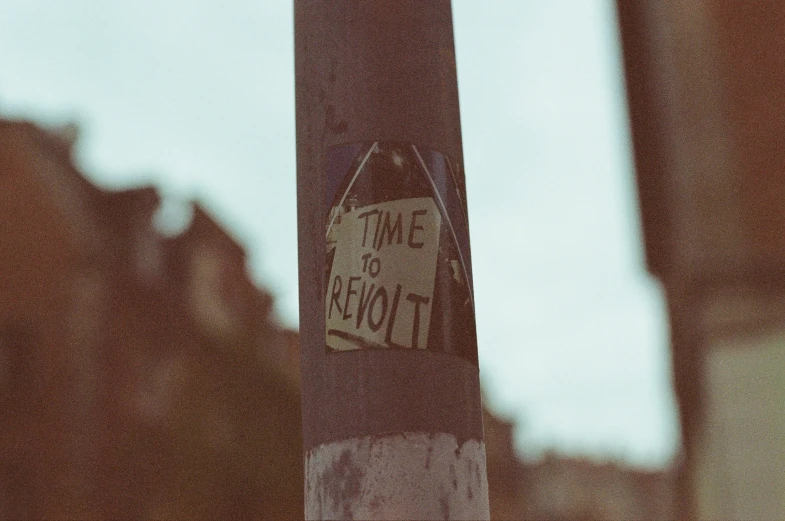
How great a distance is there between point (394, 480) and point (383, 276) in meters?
0.33

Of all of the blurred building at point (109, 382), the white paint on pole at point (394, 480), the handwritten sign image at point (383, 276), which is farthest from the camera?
the blurred building at point (109, 382)

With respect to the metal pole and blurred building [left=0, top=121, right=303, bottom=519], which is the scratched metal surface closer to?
the metal pole

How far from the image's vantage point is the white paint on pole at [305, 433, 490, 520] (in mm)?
1488

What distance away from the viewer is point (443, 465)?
1.53 metres

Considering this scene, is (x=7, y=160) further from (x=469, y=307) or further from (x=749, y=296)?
(x=469, y=307)

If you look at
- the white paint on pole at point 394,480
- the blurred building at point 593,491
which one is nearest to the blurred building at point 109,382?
the white paint on pole at point 394,480

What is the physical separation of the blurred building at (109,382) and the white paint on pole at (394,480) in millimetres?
20341

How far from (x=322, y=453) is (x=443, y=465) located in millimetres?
193

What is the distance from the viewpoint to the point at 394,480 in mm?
1500

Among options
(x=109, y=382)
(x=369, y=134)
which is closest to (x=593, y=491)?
(x=109, y=382)

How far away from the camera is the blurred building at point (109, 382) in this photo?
21.3 meters

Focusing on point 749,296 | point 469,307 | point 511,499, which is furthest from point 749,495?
point 511,499

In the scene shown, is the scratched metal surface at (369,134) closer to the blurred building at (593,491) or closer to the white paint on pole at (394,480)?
the white paint on pole at (394,480)

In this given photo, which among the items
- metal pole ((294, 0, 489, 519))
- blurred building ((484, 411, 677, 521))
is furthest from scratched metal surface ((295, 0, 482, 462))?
blurred building ((484, 411, 677, 521))
